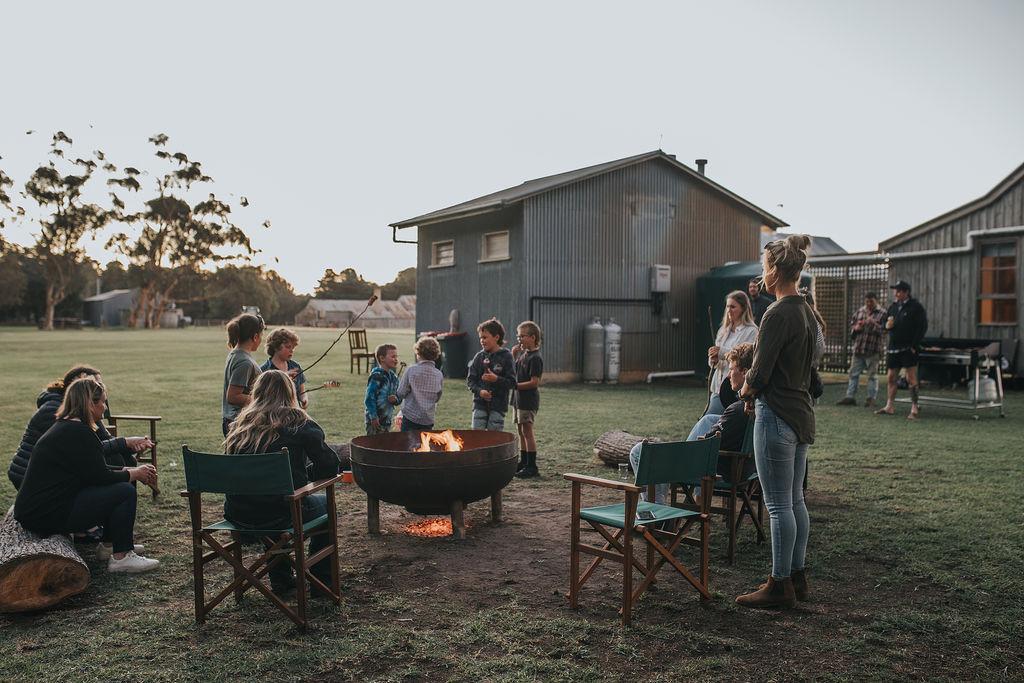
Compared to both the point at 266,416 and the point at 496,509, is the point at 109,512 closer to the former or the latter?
the point at 266,416

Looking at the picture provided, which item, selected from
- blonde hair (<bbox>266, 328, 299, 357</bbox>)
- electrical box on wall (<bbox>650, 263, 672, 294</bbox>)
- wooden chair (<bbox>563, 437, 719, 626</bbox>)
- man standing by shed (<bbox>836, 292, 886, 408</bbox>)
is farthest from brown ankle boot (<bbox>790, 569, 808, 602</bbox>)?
electrical box on wall (<bbox>650, 263, 672, 294</bbox>)

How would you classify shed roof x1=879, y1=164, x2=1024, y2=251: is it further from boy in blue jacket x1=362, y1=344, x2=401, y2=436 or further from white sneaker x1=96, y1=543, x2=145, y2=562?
white sneaker x1=96, y1=543, x2=145, y2=562

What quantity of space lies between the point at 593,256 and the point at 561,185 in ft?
5.86

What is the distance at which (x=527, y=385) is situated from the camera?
7.39 metres

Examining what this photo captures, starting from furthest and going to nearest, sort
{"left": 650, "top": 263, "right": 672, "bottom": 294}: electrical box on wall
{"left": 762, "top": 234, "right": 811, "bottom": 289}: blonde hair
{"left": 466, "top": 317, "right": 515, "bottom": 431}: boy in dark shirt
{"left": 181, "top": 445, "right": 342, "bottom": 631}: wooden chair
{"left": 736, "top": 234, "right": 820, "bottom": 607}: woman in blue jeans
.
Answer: {"left": 650, "top": 263, "right": 672, "bottom": 294}: electrical box on wall → {"left": 466, "top": 317, "right": 515, "bottom": 431}: boy in dark shirt → {"left": 762, "top": 234, "right": 811, "bottom": 289}: blonde hair → {"left": 736, "top": 234, "right": 820, "bottom": 607}: woman in blue jeans → {"left": 181, "top": 445, "right": 342, "bottom": 631}: wooden chair

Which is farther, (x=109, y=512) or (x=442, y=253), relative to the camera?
(x=442, y=253)

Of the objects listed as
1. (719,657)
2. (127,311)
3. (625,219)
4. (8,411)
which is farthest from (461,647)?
(127,311)

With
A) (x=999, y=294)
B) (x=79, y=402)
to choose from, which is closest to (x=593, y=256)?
(x=999, y=294)

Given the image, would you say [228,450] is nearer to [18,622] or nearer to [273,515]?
[273,515]

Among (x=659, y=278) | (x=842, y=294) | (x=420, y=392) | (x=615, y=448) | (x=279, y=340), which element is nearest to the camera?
(x=279, y=340)

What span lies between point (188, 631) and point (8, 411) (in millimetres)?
10919

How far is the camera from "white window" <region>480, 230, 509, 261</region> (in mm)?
17828

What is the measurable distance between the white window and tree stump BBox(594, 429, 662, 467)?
32.5 ft

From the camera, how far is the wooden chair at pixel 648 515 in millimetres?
4141
